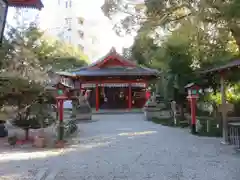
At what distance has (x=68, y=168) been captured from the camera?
24.0 ft

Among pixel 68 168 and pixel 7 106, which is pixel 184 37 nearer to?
A: pixel 7 106

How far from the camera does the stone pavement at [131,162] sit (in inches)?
258

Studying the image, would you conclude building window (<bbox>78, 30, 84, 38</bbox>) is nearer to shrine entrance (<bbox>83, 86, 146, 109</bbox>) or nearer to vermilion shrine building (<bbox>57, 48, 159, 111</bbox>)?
vermilion shrine building (<bbox>57, 48, 159, 111</bbox>)

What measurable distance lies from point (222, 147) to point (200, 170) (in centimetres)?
312

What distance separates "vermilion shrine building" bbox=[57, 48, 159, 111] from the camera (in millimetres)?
27031

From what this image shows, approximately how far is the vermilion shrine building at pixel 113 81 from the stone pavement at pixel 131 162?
631 inches

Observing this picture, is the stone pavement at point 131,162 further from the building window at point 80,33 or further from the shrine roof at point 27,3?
the building window at point 80,33

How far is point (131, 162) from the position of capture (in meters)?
7.81

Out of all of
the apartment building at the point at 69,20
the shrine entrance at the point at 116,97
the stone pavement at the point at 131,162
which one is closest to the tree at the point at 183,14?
the stone pavement at the point at 131,162

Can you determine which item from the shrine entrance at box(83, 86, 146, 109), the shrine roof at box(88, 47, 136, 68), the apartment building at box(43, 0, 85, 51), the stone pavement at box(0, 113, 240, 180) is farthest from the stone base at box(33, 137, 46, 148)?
the apartment building at box(43, 0, 85, 51)

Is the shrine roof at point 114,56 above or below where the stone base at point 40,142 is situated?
above

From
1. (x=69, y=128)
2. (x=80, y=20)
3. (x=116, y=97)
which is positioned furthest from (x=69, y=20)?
(x=69, y=128)

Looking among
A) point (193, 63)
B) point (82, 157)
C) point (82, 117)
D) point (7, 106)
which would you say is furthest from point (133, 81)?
point (82, 157)

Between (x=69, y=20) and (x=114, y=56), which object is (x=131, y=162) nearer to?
(x=114, y=56)
